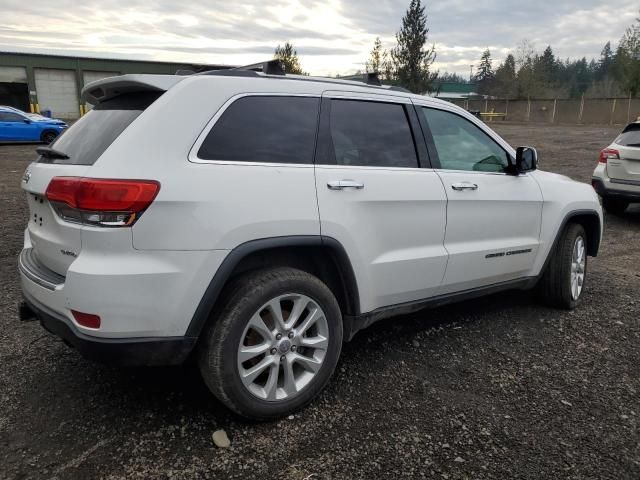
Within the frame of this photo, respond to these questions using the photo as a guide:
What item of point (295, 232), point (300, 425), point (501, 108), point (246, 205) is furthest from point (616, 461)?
point (501, 108)

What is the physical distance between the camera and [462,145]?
3.82 metres

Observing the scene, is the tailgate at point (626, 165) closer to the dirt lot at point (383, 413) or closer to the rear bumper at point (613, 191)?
the rear bumper at point (613, 191)

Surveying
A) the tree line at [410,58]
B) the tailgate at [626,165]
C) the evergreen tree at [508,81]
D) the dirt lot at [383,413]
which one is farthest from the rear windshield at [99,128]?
the evergreen tree at [508,81]

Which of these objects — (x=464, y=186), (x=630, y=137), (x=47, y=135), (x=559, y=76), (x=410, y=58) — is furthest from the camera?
(x=559, y=76)

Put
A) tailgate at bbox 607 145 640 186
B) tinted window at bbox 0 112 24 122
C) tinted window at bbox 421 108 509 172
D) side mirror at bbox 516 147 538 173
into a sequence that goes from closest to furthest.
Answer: tinted window at bbox 421 108 509 172 < side mirror at bbox 516 147 538 173 < tailgate at bbox 607 145 640 186 < tinted window at bbox 0 112 24 122

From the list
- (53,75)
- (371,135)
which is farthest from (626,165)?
(53,75)

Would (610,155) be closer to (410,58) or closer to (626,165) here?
(626,165)

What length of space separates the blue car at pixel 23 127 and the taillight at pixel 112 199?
20.7 m

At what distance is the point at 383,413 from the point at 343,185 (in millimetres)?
1293

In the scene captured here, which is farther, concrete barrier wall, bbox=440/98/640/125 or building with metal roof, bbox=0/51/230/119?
building with metal roof, bbox=0/51/230/119

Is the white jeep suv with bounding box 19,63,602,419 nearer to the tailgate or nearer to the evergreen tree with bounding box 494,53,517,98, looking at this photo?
the tailgate

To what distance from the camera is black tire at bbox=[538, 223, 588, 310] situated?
4.48 meters

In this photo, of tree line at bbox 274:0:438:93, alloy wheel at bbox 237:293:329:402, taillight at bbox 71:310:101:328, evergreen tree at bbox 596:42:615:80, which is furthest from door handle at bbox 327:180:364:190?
evergreen tree at bbox 596:42:615:80

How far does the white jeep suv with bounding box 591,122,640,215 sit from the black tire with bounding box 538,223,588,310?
4178mm
